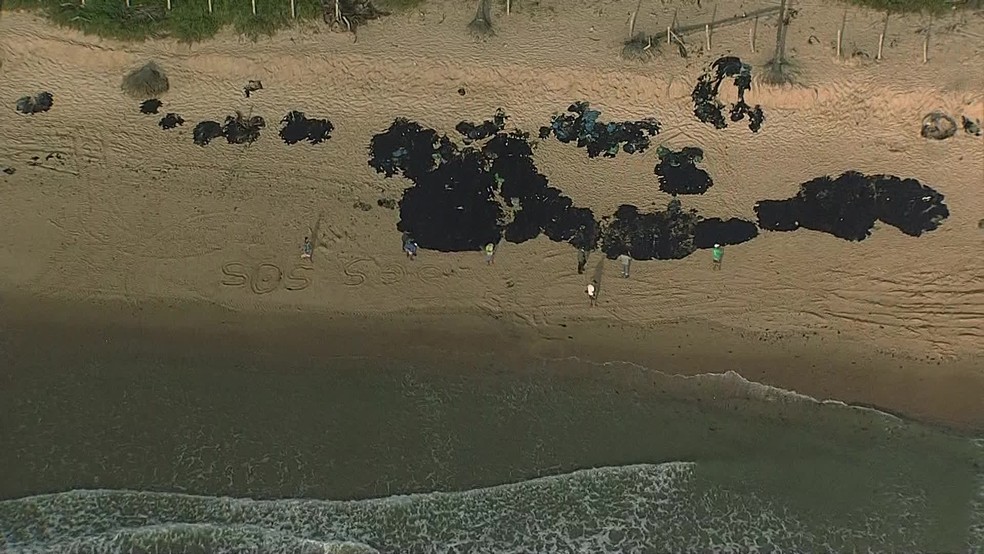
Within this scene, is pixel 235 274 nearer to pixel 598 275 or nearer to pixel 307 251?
pixel 307 251

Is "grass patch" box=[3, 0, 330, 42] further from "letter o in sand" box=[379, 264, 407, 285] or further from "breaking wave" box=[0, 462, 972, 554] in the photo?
Answer: "breaking wave" box=[0, 462, 972, 554]

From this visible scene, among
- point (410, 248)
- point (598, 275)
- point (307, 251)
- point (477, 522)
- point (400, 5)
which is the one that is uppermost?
point (400, 5)

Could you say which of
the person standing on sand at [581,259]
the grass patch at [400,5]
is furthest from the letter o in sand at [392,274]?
the grass patch at [400,5]

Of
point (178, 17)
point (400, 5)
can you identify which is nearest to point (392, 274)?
point (400, 5)

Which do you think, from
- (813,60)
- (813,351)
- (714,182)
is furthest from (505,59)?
(813,351)

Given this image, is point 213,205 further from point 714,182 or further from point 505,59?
point 714,182

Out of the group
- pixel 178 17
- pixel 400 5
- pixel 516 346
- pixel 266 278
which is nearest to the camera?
pixel 516 346

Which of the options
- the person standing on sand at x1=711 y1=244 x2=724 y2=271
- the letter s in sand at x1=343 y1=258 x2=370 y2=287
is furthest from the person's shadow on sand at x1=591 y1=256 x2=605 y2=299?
the letter s in sand at x1=343 y1=258 x2=370 y2=287
